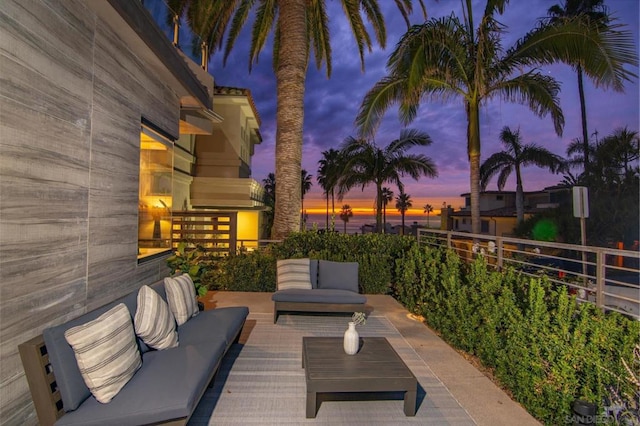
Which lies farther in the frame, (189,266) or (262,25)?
(262,25)

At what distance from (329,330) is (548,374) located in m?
3.00

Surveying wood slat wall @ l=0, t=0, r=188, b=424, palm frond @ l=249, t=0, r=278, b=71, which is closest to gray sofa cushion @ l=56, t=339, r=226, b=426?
wood slat wall @ l=0, t=0, r=188, b=424

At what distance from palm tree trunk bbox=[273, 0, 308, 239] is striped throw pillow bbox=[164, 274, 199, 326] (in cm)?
466

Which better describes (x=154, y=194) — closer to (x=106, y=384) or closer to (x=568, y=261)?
(x=106, y=384)

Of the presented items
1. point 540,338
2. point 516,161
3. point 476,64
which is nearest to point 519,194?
point 516,161

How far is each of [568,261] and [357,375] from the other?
6.91m

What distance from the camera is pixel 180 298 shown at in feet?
13.6

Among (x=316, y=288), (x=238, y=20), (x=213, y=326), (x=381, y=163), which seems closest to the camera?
(x=213, y=326)

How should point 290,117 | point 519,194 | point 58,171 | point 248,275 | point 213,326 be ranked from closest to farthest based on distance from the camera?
point 58,171, point 213,326, point 248,275, point 290,117, point 519,194

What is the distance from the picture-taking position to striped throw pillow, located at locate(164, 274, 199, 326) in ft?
13.3

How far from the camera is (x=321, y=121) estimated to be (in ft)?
92.2

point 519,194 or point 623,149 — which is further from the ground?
point 623,149

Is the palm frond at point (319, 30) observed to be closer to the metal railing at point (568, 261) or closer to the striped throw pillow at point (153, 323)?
the metal railing at point (568, 261)

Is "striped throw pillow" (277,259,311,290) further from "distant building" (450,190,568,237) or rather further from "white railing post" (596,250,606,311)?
"distant building" (450,190,568,237)
